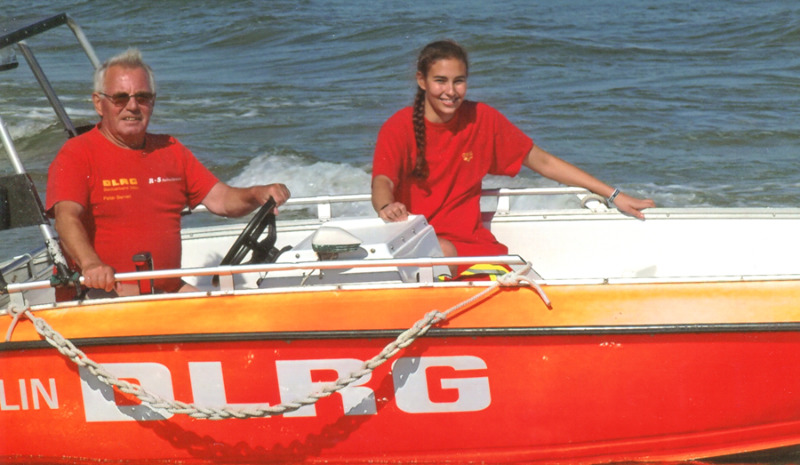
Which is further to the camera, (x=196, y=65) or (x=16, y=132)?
(x=196, y=65)

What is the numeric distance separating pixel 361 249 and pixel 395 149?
1.97 ft

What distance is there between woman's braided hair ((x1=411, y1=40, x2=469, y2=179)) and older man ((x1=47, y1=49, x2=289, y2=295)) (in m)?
0.69

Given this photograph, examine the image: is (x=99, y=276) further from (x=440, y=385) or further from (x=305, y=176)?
(x=305, y=176)

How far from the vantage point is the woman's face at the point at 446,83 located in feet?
14.5

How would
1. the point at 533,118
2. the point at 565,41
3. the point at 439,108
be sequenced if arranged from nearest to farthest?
the point at 439,108, the point at 533,118, the point at 565,41

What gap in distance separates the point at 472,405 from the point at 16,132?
29.8 ft

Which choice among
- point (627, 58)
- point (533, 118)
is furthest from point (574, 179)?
point (627, 58)

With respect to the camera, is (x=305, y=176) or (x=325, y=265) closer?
(x=325, y=265)

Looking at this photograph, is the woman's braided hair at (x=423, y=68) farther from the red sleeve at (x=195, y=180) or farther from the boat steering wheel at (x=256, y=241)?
the red sleeve at (x=195, y=180)

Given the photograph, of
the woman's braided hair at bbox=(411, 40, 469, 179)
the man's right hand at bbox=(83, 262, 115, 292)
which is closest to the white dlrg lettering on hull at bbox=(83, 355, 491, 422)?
the man's right hand at bbox=(83, 262, 115, 292)

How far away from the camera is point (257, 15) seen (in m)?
17.7

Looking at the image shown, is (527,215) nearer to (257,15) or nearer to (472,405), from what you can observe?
(472,405)

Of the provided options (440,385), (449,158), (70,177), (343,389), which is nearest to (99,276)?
(70,177)

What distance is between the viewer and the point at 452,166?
461 cm
